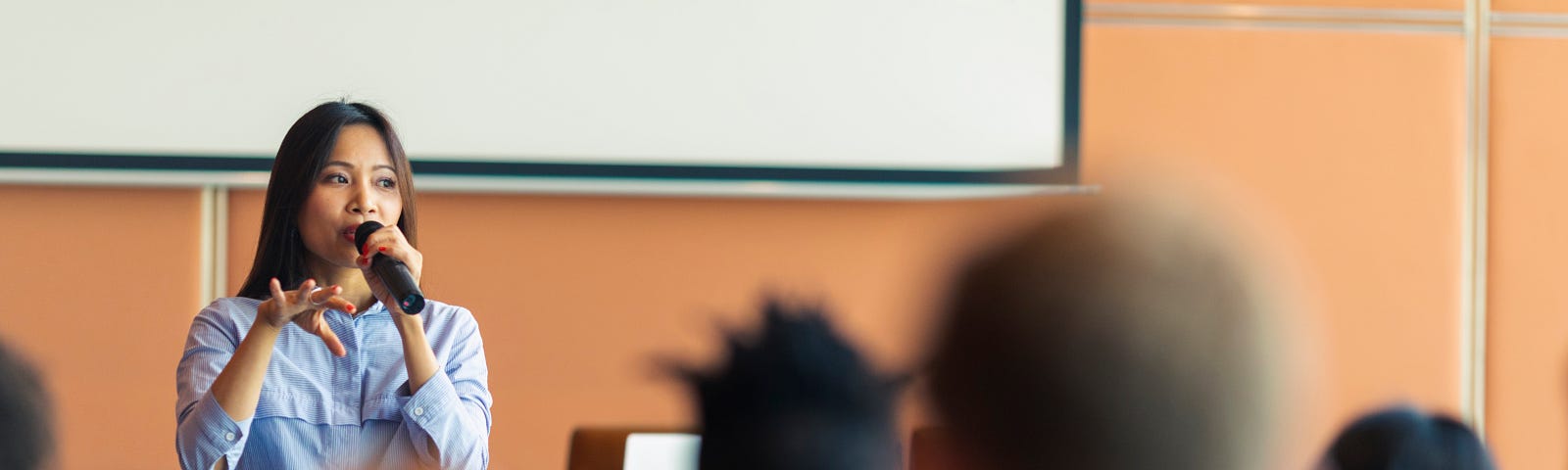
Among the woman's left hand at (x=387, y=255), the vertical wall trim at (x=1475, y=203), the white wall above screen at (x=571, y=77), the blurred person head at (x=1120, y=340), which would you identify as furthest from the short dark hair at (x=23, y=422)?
the vertical wall trim at (x=1475, y=203)

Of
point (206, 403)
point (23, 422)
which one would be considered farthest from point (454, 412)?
point (23, 422)

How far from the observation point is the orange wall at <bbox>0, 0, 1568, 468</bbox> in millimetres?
2318

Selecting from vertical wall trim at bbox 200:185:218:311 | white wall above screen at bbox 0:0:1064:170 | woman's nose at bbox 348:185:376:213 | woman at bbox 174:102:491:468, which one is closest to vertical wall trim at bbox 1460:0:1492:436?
white wall above screen at bbox 0:0:1064:170

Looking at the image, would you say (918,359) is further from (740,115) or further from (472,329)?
(740,115)

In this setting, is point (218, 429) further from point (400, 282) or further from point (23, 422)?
point (23, 422)

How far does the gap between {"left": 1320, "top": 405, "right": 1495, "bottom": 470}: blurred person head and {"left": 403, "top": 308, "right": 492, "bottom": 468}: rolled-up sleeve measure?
100cm

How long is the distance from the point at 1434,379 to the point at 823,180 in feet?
4.37

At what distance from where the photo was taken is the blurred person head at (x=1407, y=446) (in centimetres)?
61

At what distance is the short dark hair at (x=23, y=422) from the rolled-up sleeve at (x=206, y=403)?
0.50m

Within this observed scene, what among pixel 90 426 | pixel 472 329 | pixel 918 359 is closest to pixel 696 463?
pixel 918 359

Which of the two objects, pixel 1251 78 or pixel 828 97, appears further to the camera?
pixel 1251 78

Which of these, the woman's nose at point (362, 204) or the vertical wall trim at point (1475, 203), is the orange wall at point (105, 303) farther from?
the vertical wall trim at point (1475, 203)

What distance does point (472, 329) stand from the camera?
160 cm

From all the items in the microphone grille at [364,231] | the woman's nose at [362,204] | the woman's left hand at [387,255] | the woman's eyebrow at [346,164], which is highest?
the woman's eyebrow at [346,164]
